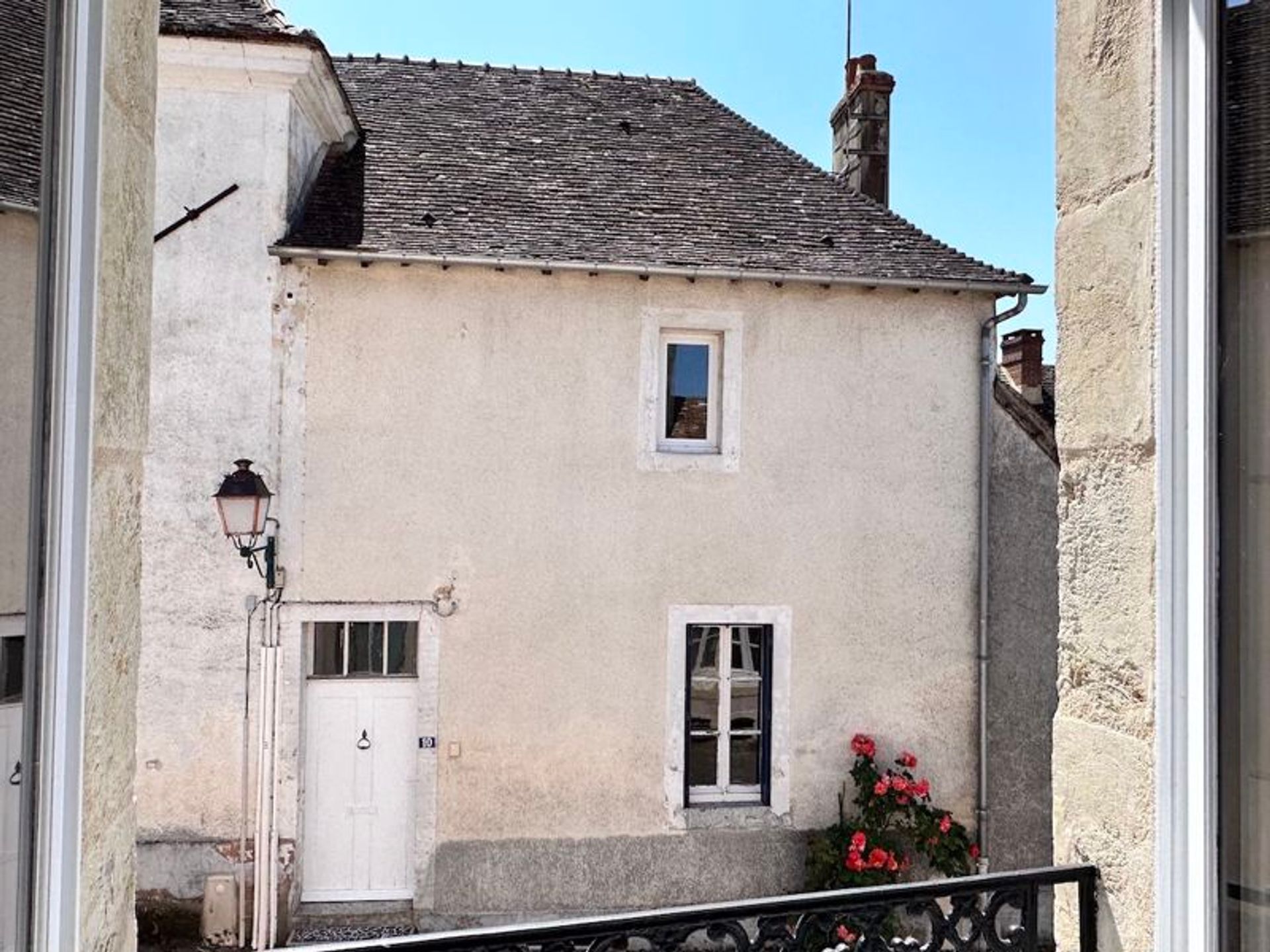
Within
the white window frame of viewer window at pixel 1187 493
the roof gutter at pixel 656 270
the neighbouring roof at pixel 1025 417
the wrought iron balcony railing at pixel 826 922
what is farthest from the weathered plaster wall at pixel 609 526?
the white window frame of viewer window at pixel 1187 493

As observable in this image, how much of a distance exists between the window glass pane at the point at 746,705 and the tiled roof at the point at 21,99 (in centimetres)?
657

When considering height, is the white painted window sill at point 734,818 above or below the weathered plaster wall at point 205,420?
below

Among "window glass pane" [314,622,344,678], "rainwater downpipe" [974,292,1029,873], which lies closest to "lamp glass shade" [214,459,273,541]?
"window glass pane" [314,622,344,678]

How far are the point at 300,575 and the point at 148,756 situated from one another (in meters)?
1.52

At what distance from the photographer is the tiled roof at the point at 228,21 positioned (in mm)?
6480

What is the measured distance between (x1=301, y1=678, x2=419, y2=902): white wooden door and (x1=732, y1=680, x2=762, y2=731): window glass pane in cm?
223

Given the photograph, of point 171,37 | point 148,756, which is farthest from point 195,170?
point 148,756

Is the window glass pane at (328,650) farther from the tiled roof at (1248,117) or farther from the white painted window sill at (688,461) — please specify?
the tiled roof at (1248,117)

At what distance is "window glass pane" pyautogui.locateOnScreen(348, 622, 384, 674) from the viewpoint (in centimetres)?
692

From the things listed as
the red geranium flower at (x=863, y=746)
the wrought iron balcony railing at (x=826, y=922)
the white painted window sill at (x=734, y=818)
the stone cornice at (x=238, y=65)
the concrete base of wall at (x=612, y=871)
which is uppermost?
the stone cornice at (x=238, y=65)

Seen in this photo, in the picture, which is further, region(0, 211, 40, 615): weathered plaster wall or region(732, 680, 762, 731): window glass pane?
region(732, 680, 762, 731): window glass pane

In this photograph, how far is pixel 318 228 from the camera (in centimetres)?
686

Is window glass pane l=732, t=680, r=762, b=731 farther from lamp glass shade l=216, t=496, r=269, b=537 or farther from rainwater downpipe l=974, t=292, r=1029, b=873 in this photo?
lamp glass shade l=216, t=496, r=269, b=537

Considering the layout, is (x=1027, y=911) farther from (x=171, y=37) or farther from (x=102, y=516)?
(x=171, y=37)
